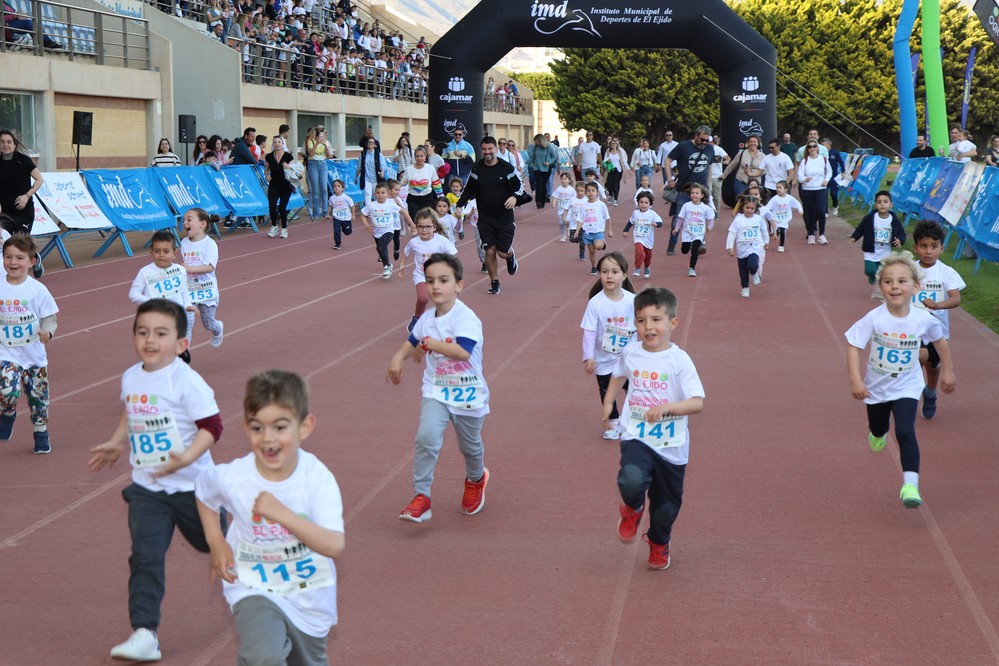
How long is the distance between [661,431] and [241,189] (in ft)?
63.8

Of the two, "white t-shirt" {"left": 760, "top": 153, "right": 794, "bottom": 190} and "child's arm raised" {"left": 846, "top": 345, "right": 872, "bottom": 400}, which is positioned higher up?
"white t-shirt" {"left": 760, "top": 153, "right": 794, "bottom": 190}

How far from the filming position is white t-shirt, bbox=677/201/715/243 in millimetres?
17094

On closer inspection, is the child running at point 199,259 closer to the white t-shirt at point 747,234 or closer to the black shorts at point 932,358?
the black shorts at point 932,358

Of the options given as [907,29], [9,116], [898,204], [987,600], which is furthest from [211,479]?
[907,29]

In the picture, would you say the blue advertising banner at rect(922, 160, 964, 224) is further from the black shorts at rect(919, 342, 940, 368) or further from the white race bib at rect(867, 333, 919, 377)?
the white race bib at rect(867, 333, 919, 377)

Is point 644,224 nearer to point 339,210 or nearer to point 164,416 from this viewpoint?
point 339,210

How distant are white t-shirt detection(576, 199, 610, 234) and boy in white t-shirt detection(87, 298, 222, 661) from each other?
12.8 metres

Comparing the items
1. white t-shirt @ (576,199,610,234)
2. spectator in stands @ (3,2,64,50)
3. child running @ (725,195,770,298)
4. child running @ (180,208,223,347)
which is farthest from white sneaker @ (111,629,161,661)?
spectator in stands @ (3,2,64,50)

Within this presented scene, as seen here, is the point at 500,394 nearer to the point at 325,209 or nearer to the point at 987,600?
the point at 987,600

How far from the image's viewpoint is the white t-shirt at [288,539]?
3.69m

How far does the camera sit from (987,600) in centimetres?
544

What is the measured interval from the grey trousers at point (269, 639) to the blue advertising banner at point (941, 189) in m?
17.6

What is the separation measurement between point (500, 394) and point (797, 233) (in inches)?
642

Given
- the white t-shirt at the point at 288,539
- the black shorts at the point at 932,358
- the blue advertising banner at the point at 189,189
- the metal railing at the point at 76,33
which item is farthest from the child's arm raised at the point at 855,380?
the metal railing at the point at 76,33
